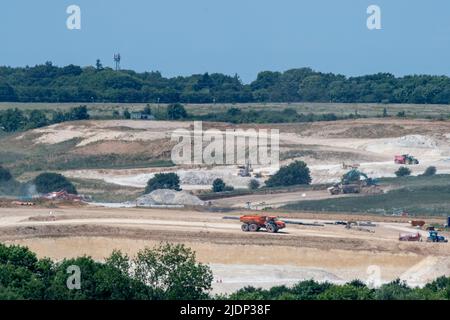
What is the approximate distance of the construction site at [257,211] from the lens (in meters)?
57.3

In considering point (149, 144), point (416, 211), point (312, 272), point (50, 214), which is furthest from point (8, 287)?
point (149, 144)

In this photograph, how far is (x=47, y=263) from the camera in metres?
45.7

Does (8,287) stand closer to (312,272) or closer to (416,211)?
(312,272)

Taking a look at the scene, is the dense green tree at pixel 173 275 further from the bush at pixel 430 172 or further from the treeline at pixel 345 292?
the bush at pixel 430 172

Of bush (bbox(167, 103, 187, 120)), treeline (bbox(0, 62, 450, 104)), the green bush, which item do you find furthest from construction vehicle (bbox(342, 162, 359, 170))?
treeline (bbox(0, 62, 450, 104))

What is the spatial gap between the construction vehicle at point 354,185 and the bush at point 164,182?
400 inches

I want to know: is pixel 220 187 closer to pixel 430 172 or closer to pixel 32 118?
pixel 430 172

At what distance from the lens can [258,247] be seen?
5878cm

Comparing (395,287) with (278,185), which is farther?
(278,185)

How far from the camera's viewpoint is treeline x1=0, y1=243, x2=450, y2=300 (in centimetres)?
4091

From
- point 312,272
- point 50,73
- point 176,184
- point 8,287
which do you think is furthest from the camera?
point 50,73

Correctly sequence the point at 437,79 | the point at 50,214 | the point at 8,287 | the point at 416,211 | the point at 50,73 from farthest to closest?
1. the point at 50,73
2. the point at 437,79
3. the point at 416,211
4. the point at 50,214
5. the point at 8,287

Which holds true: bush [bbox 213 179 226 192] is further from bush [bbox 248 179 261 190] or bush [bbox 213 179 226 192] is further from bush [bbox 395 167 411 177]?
bush [bbox 395 167 411 177]
